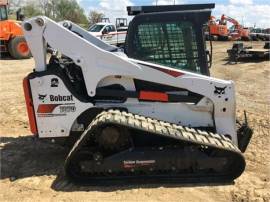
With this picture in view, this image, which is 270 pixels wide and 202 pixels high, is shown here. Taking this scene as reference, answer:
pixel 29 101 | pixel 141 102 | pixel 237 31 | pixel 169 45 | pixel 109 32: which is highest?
pixel 169 45

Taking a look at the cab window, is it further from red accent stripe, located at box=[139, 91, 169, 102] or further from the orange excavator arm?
the orange excavator arm

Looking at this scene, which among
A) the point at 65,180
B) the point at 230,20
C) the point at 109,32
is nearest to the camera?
the point at 65,180

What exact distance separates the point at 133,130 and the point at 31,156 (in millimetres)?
1898

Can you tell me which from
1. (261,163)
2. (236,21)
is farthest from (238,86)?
(236,21)

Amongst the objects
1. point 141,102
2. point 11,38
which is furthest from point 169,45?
point 11,38

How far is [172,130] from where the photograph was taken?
536 centimetres

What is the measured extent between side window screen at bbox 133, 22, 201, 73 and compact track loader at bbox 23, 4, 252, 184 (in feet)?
0.04

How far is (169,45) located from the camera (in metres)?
5.97

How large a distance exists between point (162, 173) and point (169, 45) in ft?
5.72

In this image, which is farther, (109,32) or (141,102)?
(109,32)

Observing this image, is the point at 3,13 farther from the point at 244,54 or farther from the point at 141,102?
the point at 141,102

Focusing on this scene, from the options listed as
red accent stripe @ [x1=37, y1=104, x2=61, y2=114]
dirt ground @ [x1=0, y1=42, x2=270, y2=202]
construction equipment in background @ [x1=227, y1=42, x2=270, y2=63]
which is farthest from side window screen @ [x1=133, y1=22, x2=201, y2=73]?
construction equipment in background @ [x1=227, y1=42, x2=270, y2=63]

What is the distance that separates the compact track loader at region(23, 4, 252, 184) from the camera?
17.7 ft

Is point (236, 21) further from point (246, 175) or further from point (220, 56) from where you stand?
point (246, 175)
